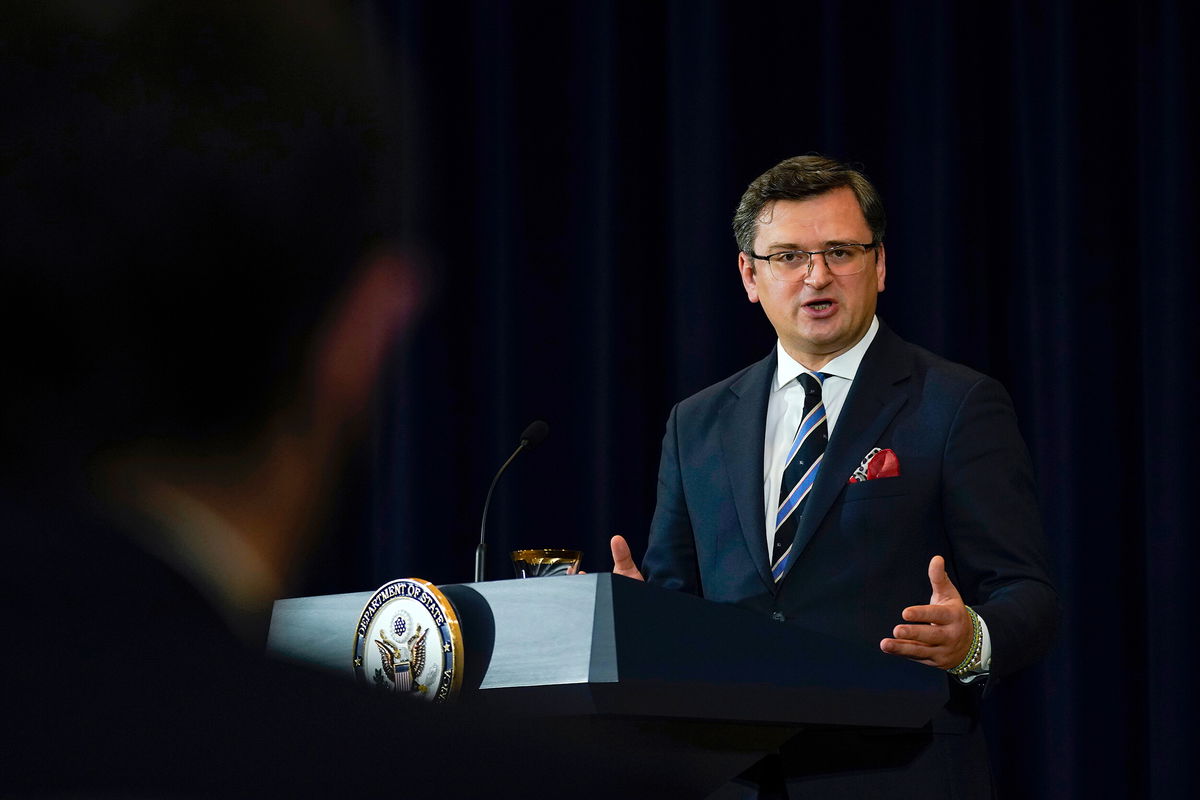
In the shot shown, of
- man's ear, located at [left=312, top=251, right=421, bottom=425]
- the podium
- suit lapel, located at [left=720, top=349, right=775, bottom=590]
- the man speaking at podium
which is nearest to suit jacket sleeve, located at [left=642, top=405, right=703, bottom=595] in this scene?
the man speaking at podium

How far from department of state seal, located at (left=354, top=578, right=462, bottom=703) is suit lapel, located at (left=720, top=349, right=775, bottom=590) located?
88 cm

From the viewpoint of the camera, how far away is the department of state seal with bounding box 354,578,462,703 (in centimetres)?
76

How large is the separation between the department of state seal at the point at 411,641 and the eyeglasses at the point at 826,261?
124 centimetres

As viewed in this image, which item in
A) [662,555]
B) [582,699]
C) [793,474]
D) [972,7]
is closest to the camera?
[582,699]

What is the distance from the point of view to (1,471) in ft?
0.50

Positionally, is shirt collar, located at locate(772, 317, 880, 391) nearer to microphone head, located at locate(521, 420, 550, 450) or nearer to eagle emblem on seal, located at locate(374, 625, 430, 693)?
microphone head, located at locate(521, 420, 550, 450)

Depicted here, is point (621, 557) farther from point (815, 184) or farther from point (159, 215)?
point (159, 215)

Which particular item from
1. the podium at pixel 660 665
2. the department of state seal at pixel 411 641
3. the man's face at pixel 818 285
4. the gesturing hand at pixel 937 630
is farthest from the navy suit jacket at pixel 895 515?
the department of state seal at pixel 411 641

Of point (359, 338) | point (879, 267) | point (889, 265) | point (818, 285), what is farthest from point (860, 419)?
point (359, 338)

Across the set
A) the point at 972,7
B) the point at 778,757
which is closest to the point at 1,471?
the point at 778,757

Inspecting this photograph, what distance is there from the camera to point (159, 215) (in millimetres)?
163

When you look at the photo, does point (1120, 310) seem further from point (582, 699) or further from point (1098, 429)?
point (582, 699)

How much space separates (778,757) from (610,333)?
1845mm

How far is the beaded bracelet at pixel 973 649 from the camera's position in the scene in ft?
3.96
